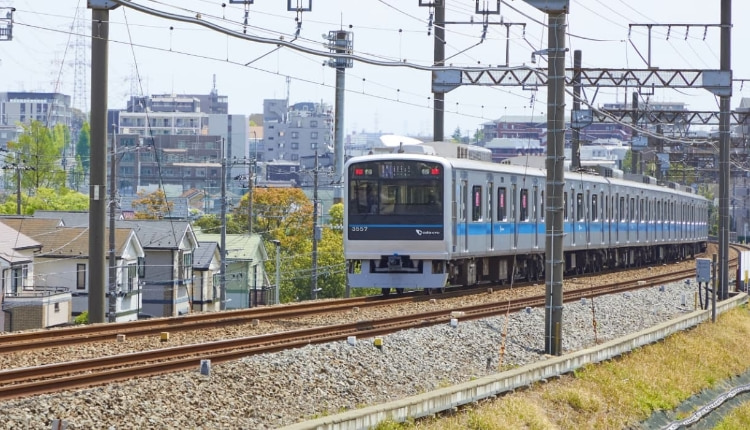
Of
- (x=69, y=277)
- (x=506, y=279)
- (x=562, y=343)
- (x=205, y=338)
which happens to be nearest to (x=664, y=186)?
(x=506, y=279)

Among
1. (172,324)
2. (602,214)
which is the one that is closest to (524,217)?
(602,214)

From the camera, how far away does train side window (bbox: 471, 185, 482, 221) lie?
23281 millimetres

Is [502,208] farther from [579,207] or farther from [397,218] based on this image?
[579,207]

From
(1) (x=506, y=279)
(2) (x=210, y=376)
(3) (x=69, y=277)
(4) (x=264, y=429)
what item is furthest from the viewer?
(3) (x=69, y=277)

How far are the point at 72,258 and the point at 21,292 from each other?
148 inches

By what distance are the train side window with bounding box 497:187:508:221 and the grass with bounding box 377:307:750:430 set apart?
4691 mm

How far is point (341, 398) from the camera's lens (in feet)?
37.9

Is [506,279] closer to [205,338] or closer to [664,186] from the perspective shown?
[205,338]

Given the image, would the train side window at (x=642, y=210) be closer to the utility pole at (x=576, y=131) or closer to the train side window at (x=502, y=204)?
the utility pole at (x=576, y=131)

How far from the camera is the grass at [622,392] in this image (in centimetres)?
1237

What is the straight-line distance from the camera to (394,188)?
22.1 m

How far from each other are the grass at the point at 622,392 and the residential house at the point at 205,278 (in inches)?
1439

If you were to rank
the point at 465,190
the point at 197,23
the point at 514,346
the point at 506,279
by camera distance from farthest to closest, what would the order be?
the point at 506,279
the point at 465,190
the point at 514,346
the point at 197,23

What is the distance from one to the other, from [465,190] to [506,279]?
15.0 ft
